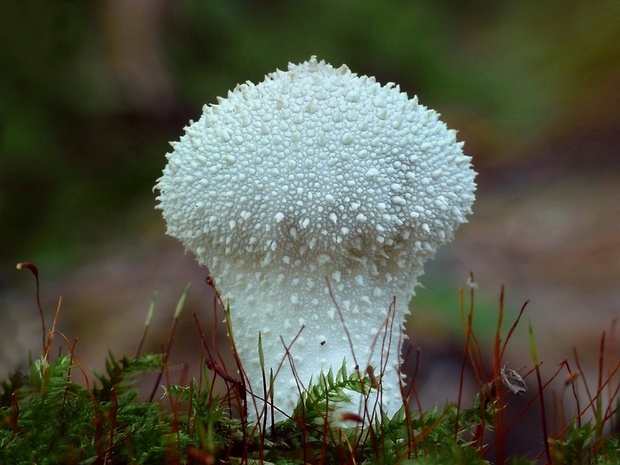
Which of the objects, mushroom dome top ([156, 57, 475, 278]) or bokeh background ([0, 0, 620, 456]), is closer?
mushroom dome top ([156, 57, 475, 278])

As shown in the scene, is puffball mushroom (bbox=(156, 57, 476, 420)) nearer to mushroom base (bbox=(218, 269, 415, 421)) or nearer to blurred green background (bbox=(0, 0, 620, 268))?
mushroom base (bbox=(218, 269, 415, 421))

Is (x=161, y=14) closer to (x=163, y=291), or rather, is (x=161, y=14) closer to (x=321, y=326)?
(x=163, y=291)

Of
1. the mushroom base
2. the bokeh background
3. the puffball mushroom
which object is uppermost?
the bokeh background

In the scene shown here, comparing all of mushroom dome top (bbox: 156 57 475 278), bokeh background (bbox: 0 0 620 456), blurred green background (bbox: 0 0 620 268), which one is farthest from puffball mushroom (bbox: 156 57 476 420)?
blurred green background (bbox: 0 0 620 268)

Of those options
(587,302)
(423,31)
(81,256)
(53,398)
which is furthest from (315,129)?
(423,31)

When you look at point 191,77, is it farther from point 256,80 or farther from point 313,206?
point 313,206

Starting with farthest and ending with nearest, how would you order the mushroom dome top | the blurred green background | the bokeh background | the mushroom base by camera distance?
the blurred green background < the bokeh background < the mushroom base < the mushroom dome top

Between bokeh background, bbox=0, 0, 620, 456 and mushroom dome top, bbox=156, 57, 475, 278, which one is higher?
bokeh background, bbox=0, 0, 620, 456
